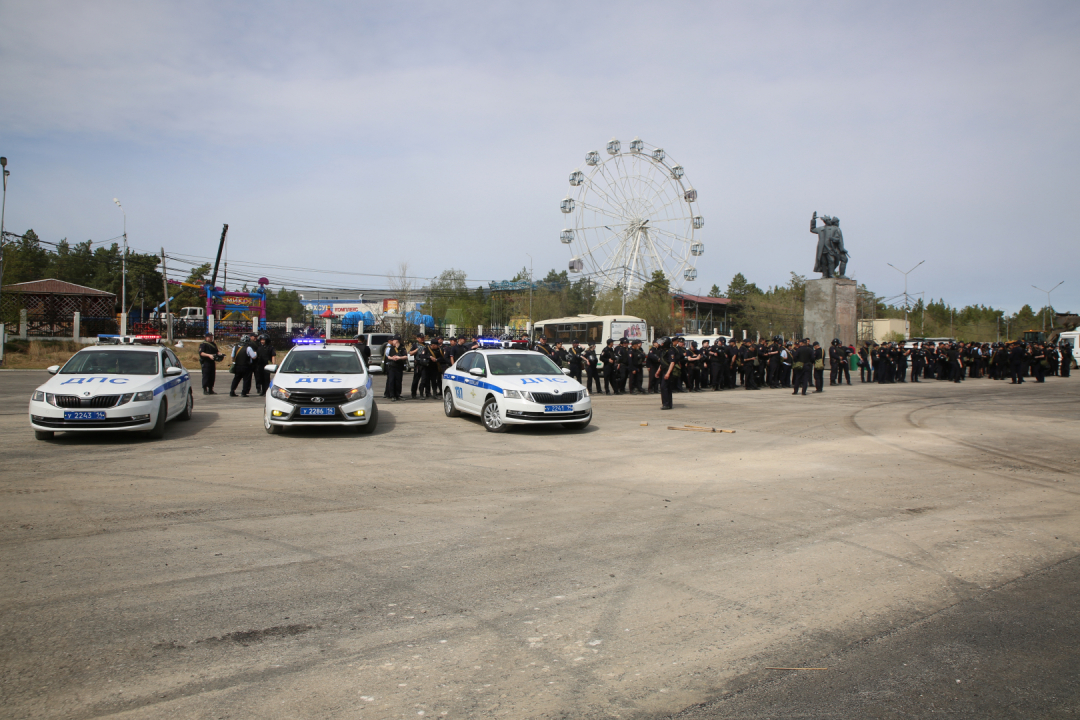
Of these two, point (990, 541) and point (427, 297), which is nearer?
point (990, 541)

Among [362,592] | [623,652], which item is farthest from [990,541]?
[362,592]

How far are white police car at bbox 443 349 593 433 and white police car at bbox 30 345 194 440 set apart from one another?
16.5 feet

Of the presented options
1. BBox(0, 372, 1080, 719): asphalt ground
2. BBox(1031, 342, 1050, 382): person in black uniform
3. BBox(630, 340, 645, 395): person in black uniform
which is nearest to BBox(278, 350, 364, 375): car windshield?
BBox(0, 372, 1080, 719): asphalt ground

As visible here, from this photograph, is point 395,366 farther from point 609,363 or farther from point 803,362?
point 803,362

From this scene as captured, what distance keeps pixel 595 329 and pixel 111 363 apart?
27.0 meters

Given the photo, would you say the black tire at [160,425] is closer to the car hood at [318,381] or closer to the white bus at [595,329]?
the car hood at [318,381]

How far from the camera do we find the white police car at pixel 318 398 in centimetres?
1134

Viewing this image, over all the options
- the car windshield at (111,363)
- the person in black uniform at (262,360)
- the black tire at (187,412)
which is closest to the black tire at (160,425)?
the car windshield at (111,363)

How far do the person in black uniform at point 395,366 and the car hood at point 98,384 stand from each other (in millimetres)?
6428

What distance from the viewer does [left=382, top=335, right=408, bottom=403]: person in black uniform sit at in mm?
17203

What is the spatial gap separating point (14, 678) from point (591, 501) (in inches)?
191

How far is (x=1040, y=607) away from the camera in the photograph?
4.32m

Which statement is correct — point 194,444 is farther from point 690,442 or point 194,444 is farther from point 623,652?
point 623,652

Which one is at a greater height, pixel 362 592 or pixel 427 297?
pixel 427 297
